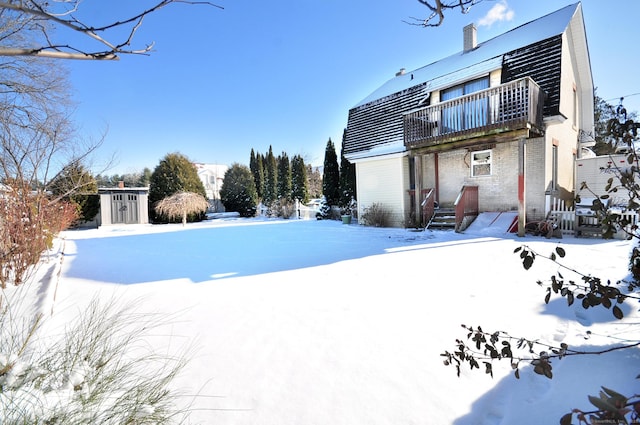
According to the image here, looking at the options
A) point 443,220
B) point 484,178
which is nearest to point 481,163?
point 484,178

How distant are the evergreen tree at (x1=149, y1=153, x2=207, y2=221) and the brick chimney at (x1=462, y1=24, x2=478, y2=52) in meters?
19.0

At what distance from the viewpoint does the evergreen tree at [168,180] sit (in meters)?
20.3

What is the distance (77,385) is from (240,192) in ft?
78.7

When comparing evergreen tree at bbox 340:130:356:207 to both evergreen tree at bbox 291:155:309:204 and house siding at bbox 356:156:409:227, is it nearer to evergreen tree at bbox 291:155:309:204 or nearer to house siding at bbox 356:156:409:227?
house siding at bbox 356:156:409:227

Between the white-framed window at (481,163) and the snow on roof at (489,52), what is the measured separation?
3.04 m

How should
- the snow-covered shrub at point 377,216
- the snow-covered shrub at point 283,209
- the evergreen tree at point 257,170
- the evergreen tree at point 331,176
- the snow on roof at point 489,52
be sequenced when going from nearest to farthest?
the snow on roof at point 489,52 < the snow-covered shrub at point 377,216 < the evergreen tree at point 331,176 < the snow-covered shrub at point 283,209 < the evergreen tree at point 257,170

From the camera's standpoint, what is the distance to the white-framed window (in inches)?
444

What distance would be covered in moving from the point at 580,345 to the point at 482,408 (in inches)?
55.0

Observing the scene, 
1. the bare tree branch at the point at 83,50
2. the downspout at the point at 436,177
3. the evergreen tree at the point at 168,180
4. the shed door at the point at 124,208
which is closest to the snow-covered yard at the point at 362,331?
the bare tree branch at the point at 83,50

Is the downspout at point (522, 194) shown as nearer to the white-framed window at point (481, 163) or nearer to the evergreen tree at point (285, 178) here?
the white-framed window at point (481, 163)

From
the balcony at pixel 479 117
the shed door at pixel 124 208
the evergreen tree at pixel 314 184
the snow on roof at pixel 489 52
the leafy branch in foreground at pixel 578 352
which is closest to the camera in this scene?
the leafy branch in foreground at pixel 578 352

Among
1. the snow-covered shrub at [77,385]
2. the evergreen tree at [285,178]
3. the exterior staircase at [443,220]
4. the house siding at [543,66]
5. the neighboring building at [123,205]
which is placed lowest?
the snow-covered shrub at [77,385]

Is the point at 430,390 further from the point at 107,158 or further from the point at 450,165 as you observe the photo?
the point at 450,165

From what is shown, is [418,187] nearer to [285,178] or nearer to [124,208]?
[285,178]
